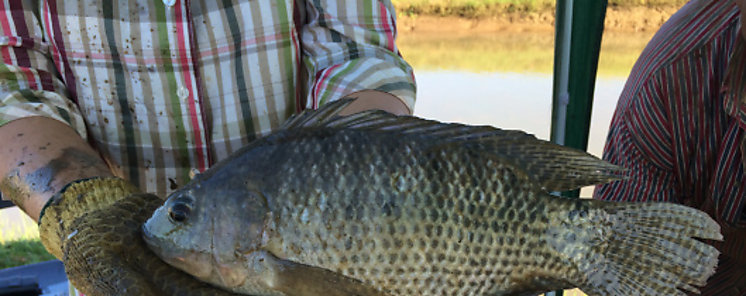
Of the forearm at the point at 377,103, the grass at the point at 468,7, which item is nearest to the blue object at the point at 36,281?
the forearm at the point at 377,103

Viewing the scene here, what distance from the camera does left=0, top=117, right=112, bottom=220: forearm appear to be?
1.25 metres

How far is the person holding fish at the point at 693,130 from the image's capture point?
1621 millimetres

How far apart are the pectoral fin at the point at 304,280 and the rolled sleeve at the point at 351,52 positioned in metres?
0.70

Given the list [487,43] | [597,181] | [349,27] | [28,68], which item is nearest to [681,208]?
[597,181]

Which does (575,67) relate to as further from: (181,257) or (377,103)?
(181,257)

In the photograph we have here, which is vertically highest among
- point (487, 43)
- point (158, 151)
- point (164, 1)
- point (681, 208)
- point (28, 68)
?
point (164, 1)

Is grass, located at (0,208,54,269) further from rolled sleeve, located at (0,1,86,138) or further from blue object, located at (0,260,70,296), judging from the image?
rolled sleeve, located at (0,1,86,138)

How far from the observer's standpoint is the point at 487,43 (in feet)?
25.2

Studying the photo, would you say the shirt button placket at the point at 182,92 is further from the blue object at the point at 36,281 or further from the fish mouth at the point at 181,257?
the blue object at the point at 36,281

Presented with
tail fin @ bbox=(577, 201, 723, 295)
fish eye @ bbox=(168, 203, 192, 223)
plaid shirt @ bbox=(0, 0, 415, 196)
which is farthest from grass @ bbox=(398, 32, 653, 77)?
fish eye @ bbox=(168, 203, 192, 223)

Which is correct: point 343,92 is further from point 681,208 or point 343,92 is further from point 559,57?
point 559,57

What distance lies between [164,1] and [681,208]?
123cm

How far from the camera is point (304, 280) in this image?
0.93m

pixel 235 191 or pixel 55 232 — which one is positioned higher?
pixel 235 191
